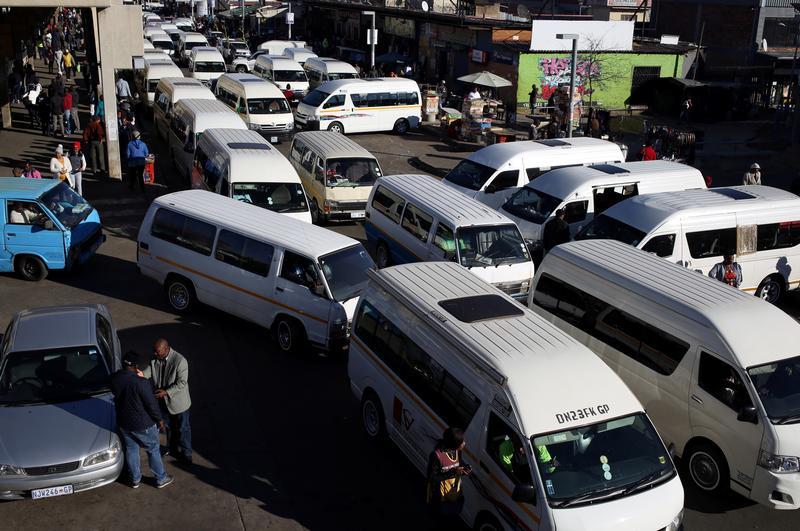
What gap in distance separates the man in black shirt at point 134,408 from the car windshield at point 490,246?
6.96m

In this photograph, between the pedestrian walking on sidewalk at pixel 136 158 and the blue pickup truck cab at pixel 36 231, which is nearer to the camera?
the blue pickup truck cab at pixel 36 231

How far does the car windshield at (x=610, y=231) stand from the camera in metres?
15.2

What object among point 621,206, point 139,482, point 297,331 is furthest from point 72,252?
point 621,206

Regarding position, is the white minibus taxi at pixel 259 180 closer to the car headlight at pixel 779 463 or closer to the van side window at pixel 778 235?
the van side window at pixel 778 235

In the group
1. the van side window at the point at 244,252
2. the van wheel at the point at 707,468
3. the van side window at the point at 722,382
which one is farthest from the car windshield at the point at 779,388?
the van side window at the point at 244,252

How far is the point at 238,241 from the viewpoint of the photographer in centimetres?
1363

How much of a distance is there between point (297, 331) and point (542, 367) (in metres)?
5.66

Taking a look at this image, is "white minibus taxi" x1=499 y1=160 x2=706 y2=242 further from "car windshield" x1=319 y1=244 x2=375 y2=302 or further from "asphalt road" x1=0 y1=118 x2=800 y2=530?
"asphalt road" x1=0 y1=118 x2=800 y2=530

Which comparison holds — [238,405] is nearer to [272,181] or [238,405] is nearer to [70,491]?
[70,491]

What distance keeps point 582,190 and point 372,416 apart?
9.11 meters

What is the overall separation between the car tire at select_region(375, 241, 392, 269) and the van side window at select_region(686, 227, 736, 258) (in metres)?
5.97

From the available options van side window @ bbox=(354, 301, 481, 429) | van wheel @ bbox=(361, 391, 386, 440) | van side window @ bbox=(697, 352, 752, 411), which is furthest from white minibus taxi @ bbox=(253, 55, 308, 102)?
van side window @ bbox=(697, 352, 752, 411)

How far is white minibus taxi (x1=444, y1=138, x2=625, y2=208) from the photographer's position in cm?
2009

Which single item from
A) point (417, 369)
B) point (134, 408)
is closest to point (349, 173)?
point (417, 369)
